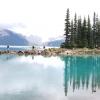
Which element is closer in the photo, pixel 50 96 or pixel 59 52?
pixel 50 96

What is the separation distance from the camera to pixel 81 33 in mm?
123375

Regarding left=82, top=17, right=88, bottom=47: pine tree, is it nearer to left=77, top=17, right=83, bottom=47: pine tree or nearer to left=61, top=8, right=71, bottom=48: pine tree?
left=77, top=17, right=83, bottom=47: pine tree

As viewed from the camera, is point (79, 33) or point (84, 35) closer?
point (84, 35)

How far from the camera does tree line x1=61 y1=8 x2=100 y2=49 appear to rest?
11699 cm

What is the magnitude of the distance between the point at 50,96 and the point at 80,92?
12.0 ft

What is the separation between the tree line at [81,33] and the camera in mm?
116988

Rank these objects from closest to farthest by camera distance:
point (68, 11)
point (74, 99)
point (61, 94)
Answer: point (74, 99)
point (61, 94)
point (68, 11)

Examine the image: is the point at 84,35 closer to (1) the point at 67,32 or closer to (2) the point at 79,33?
(2) the point at 79,33

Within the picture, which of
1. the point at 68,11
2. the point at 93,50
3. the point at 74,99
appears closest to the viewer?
the point at 74,99

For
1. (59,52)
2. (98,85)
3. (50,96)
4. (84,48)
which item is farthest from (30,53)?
(50,96)

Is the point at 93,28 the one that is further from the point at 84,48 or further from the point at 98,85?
the point at 98,85

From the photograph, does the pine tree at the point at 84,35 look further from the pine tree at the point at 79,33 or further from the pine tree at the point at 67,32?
the pine tree at the point at 67,32

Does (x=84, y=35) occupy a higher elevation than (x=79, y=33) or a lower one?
lower

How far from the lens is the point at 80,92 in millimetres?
29469
